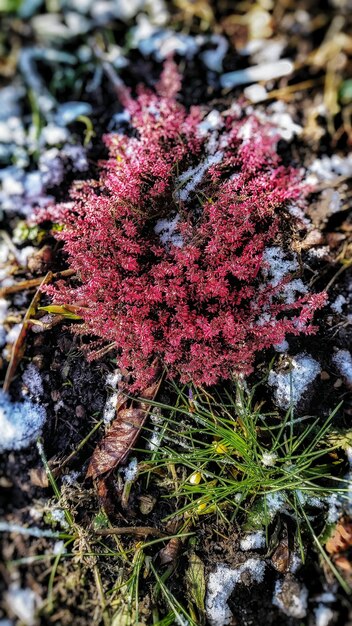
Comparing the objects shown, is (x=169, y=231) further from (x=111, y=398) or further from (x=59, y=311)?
(x=111, y=398)

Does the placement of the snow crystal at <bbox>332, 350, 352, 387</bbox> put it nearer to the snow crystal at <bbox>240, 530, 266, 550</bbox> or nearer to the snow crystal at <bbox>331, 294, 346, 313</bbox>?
the snow crystal at <bbox>331, 294, 346, 313</bbox>

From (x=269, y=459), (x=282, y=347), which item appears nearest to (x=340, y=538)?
(x=269, y=459)

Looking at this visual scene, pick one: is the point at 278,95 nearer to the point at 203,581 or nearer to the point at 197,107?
the point at 197,107

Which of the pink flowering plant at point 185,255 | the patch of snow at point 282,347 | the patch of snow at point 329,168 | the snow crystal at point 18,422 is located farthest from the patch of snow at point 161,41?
the snow crystal at point 18,422

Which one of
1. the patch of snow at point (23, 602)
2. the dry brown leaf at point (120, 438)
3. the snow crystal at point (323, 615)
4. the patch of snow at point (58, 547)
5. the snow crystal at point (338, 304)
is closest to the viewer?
the snow crystal at point (323, 615)

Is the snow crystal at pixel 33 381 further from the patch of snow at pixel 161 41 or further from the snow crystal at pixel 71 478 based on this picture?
the patch of snow at pixel 161 41
